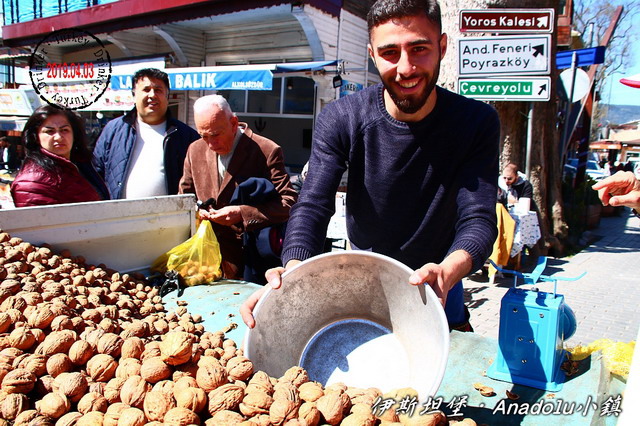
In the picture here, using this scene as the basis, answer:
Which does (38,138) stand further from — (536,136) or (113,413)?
(536,136)

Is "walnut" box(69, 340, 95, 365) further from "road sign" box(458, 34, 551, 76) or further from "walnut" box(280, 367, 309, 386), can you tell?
"road sign" box(458, 34, 551, 76)

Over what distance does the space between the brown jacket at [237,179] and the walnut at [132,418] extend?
2128 mm

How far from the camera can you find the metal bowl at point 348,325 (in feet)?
5.27

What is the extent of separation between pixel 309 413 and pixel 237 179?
2.44m

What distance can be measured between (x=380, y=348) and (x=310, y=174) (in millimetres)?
748

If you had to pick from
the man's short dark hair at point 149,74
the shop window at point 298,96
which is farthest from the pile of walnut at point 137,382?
the shop window at point 298,96

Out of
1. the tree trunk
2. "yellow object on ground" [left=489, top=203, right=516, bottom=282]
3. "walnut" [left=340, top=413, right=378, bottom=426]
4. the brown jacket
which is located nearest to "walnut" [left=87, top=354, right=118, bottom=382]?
"walnut" [left=340, top=413, right=378, bottom=426]

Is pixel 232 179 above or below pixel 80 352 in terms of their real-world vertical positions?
above

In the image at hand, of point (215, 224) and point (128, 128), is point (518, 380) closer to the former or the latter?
point (215, 224)

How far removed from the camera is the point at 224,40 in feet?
38.1

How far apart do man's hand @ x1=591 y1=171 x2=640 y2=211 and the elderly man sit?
2.10 metres

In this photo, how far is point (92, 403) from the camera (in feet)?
4.85

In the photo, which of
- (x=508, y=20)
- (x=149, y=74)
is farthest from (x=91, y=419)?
(x=508, y=20)

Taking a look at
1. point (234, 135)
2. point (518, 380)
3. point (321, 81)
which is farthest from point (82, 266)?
point (321, 81)
